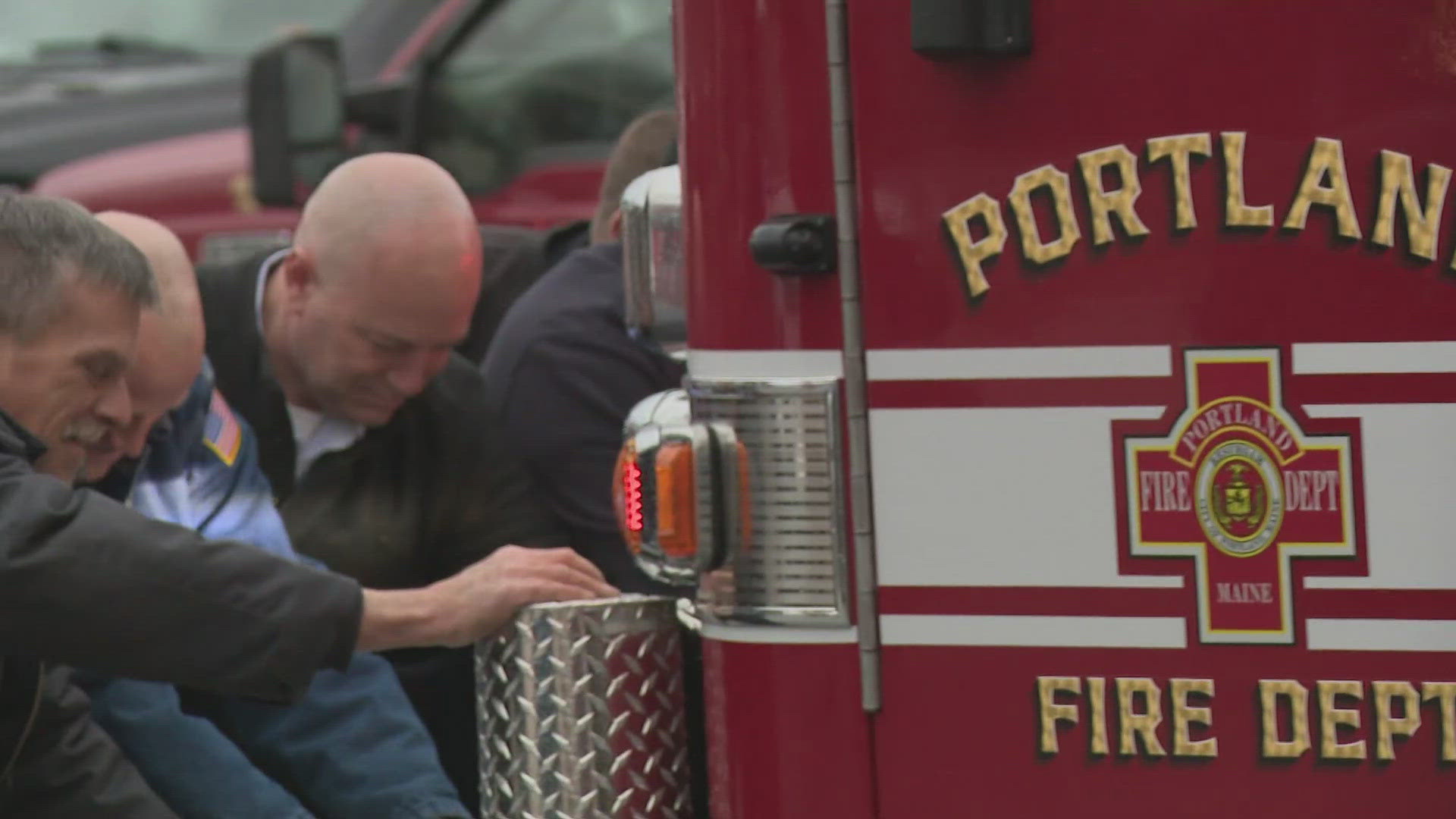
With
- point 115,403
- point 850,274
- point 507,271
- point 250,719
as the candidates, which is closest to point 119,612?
point 115,403

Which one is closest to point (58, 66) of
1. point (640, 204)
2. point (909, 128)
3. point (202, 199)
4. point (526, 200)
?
point (202, 199)

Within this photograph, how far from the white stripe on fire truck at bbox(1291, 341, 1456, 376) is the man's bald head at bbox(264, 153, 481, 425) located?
1583 mm

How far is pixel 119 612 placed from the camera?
7.93 feet

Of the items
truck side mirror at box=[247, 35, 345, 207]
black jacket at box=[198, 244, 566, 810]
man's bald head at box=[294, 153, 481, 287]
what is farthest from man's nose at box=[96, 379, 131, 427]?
truck side mirror at box=[247, 35, 345, 207]

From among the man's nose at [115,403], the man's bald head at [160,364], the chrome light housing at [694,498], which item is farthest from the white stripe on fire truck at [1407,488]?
the man's bald head at [160,364]

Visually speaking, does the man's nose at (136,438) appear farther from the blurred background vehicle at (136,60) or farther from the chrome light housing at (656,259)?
the blurred background vehicle at (136,60)

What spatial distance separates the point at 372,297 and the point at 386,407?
6.0 inches

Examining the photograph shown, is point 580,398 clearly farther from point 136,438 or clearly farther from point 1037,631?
point 1037,631

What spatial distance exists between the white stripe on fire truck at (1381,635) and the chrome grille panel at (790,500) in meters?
0.43

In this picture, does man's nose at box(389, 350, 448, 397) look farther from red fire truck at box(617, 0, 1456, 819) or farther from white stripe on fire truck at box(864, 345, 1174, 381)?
white stripe on fire truck at box(864, 345, 1174, 381)

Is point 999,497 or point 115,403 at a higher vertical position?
point 115,403

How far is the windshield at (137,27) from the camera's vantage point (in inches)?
294

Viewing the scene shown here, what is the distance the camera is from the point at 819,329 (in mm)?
2346

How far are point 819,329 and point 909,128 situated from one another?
201mm
